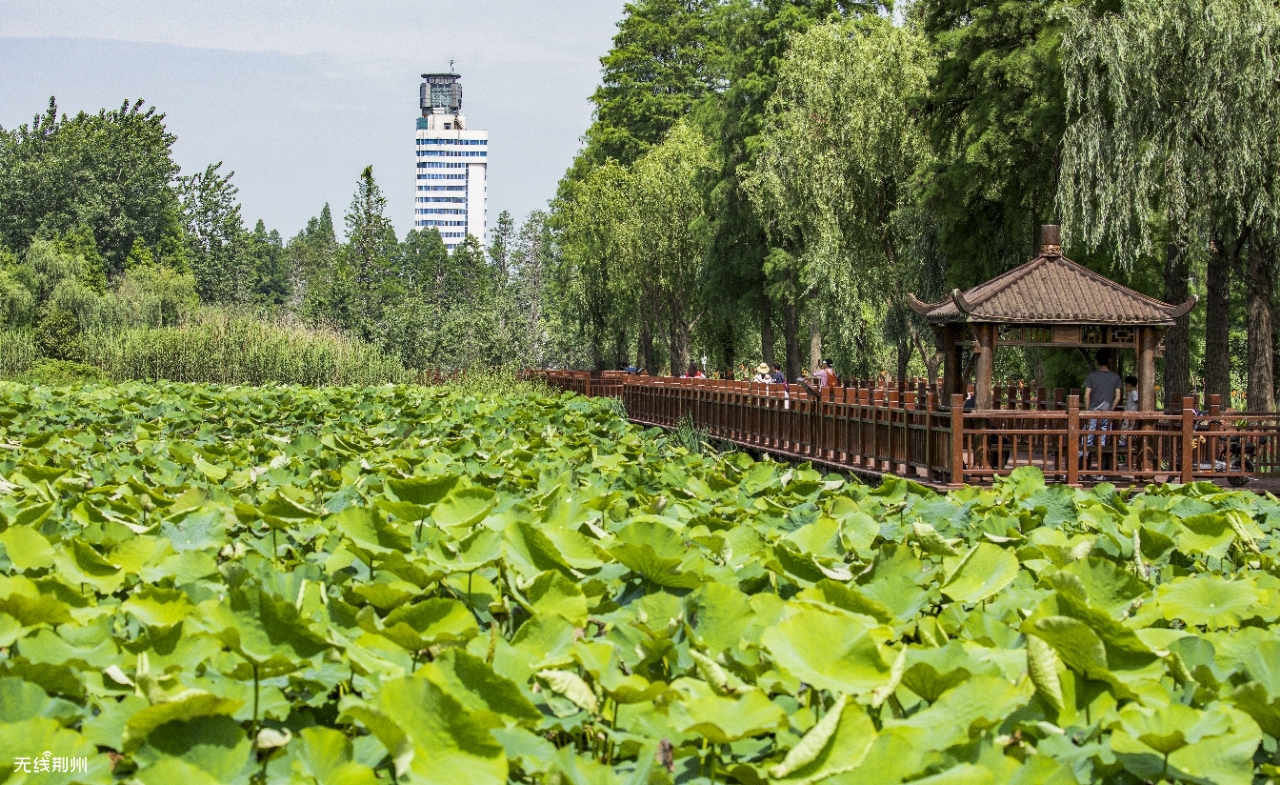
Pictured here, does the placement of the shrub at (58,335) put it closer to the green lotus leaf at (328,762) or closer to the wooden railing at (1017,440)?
the wooden railing at (1017,440)

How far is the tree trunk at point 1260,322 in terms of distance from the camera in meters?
19.9

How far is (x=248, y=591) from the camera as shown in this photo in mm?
2115

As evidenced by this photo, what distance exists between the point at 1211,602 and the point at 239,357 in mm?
28855

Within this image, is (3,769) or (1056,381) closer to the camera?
(3,769)

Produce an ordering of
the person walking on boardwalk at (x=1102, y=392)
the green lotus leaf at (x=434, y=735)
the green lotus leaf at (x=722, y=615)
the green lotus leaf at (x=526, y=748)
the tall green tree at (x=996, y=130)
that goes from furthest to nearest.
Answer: the tall green tree at (x=996, y=130)
the person walking on boardwalk at (x=1102, y=392)
the green lotus leaf at (x=722, y=615)
the green lotus leaf at (x=526, y=748)
the green lotus leaf at (x=434, y=735)

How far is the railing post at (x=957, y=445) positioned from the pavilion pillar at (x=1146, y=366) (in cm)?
293

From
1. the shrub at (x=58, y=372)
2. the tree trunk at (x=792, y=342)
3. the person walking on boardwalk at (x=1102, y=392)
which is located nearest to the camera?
the person walking on boardwalk at (x=1102, y=392)

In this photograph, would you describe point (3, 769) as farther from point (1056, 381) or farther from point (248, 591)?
point (1056, 381)

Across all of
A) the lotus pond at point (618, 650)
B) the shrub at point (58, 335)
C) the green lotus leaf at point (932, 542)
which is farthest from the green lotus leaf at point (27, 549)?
the shrub at point (58, 335)

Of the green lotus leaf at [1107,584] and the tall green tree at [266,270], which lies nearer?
the green lotus leaf at [1107,584]

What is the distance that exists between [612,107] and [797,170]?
29.6m

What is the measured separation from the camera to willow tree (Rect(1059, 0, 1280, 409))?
18.2 m

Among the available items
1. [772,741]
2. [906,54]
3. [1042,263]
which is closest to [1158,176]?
[1042,263]

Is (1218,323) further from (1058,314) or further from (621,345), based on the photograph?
(621,345)
